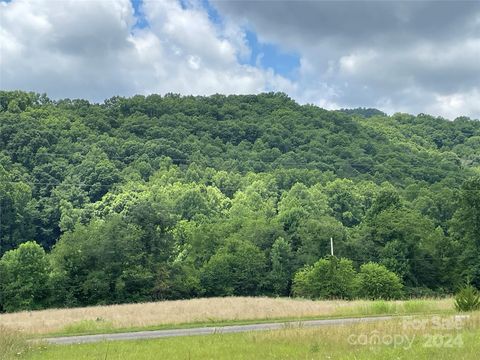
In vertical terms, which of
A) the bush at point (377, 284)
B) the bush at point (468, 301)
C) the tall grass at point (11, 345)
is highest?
the tall grass at point (11, 345)

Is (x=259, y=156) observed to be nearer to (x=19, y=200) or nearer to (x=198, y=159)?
(x=198, y=159)

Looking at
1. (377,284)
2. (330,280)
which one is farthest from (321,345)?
(377,284)

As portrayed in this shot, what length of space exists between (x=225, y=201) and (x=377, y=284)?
203 ft

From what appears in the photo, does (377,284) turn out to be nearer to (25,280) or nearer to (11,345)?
(25,280)

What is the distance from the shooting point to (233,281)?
250 feet

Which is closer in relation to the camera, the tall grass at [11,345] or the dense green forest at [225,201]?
the tall grass at [11,345]

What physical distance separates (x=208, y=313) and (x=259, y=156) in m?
120

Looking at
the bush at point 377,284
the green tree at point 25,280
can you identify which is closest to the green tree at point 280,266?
the bush at point 377,284

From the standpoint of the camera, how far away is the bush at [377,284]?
62.9 metres

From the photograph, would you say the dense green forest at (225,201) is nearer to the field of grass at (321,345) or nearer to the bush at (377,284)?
the bush at (377,284)

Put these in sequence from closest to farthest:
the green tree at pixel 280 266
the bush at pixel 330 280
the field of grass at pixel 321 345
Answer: the field of grass at pixel 321 345 < the bush at pixel 330 280 < the green tree at pixel 280 266

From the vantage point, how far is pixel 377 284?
63812mm

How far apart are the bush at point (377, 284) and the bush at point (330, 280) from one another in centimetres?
134

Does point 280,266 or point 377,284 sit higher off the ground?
point 280,266
